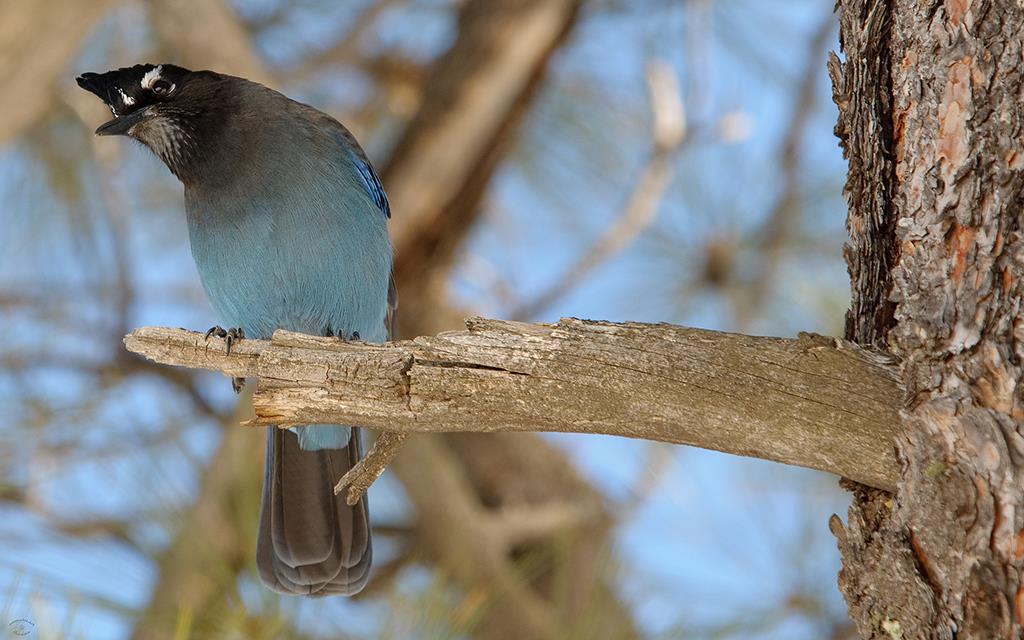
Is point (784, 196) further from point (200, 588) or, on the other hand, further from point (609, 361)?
point (609, 361)

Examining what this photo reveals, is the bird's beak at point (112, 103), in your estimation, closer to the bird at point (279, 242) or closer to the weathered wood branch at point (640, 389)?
the bird at point (279, 242)

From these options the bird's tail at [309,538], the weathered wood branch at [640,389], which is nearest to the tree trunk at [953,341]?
the weathered wood branch at [640,389]

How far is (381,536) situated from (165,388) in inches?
51.5

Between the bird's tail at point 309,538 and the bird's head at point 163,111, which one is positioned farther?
the bird's head at point 163,111

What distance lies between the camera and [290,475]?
12.7 ft

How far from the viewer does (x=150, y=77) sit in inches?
148

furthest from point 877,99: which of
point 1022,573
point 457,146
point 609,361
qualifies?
point 457,146

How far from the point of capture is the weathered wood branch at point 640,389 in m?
2.06

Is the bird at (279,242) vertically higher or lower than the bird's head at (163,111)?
lower

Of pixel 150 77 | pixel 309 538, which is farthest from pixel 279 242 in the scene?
pixel 309 538

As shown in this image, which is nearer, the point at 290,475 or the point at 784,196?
the point at 290,475

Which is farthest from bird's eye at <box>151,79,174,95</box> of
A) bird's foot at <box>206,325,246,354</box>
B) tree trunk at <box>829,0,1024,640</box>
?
tree trunk at <box>829,0,1024,640</box>

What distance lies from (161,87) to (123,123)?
0.19 meters

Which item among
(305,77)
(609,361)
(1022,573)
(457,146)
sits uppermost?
(305,77)
